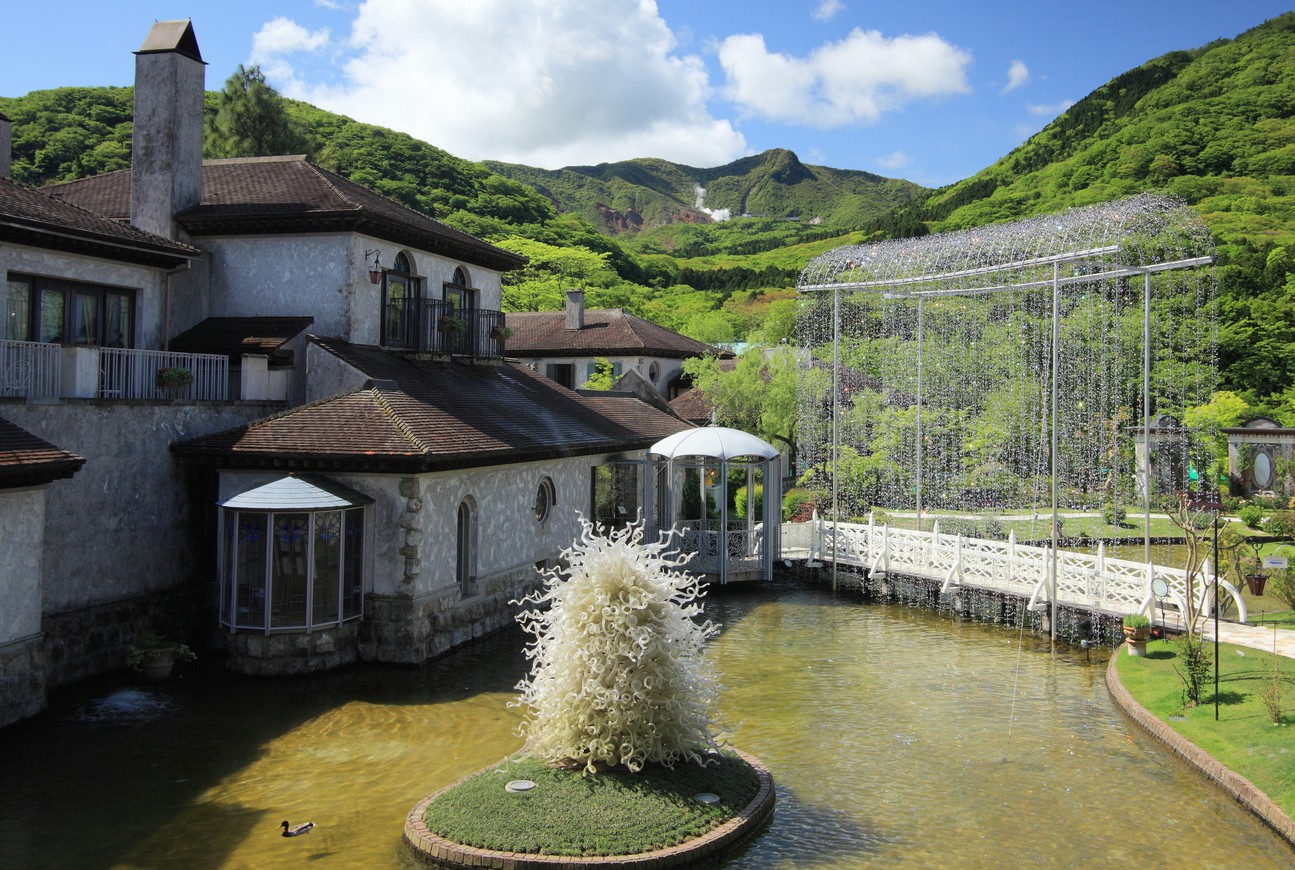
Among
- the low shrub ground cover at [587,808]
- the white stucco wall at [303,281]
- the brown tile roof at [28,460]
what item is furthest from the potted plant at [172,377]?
the low shrub ground cover at [587,808]

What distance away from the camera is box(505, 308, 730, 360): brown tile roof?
48875 mm

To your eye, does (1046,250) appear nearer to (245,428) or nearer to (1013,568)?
(1013,568)

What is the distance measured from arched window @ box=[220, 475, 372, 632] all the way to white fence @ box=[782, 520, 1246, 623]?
1399 cm

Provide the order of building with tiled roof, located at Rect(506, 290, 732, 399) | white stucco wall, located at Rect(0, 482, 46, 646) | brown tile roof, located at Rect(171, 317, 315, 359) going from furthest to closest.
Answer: building with tiled roof, located at Rect(506, 290, 732, 399)
brown tile roof, located at Rect(171, 317, 315, 359)
white stucco wall, located at Rect(0, 482, 46, 646)

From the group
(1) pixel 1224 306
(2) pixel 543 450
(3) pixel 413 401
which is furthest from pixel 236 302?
(1) pixel 1224 306

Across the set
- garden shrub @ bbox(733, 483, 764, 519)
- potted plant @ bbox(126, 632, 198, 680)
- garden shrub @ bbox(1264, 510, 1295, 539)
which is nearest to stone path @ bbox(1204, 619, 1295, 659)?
garden shrub @ bbox(1264, 510, 1295, 539)

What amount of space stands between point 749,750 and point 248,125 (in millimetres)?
51703

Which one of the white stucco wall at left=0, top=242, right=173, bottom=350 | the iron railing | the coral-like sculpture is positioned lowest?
the coral-like sculpture

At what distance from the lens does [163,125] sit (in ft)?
69.7

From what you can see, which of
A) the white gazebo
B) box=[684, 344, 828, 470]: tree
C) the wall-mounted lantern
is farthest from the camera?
box=[684, 344, 828, 470]: tree

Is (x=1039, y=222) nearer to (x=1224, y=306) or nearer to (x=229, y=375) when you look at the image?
(x=229, y=375)

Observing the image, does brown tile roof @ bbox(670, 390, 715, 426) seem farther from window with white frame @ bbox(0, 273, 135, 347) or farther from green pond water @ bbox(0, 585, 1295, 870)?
window with white frame @ bbox(0, 273, 135, 347)

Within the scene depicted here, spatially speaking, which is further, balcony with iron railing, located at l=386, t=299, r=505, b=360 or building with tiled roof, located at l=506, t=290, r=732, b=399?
building with tiled roof, located at l=506, t=290, r=732, b=399

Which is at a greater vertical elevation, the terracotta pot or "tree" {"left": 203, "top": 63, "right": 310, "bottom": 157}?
"tree" {"left": 203, "top": 63, "right": 310, "bottom": 157}
